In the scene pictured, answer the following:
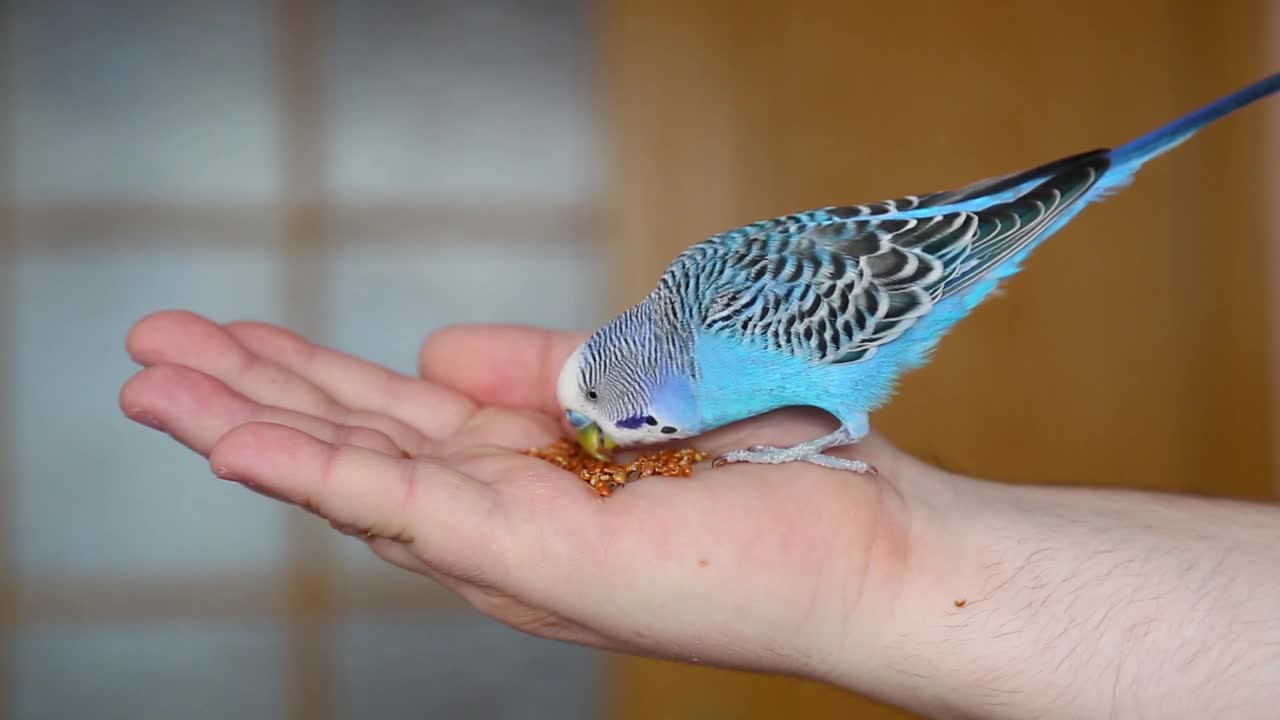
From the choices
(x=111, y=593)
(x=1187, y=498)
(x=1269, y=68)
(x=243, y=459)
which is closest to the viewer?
(x=243, y=459)

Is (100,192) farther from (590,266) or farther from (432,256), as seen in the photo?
(590,266)

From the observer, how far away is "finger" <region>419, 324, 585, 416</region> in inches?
78.5

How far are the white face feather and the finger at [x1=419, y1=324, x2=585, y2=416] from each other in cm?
→ 28

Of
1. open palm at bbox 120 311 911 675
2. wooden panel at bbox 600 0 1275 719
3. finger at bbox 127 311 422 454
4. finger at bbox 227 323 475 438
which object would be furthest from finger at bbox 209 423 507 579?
wooden panel at bbox 600 0 1275 719

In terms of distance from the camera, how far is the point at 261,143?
3.57 metres

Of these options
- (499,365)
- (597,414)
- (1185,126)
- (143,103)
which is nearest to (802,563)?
(597,414)

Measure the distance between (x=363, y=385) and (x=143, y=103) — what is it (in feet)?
7.82

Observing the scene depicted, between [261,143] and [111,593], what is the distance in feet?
5.60

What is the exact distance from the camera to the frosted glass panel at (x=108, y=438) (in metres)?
3.56

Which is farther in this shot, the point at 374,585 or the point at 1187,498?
the point at 374,585

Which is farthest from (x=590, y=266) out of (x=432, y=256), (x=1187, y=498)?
(x=1187, y=498)

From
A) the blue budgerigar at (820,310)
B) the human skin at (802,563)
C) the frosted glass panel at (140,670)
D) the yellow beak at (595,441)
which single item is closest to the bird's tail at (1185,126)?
the blue budgerigar at (820,310)

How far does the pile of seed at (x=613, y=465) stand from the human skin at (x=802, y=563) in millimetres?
47

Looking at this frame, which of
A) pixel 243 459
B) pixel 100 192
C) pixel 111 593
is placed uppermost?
pixel 100 192
